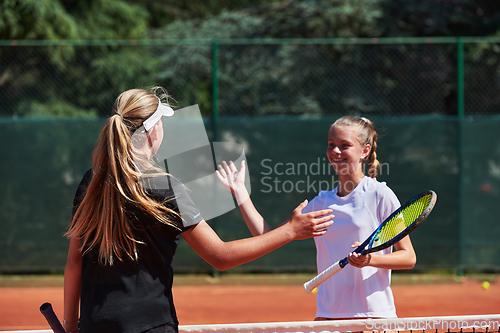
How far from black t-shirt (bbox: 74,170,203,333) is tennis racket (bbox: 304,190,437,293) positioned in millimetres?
672

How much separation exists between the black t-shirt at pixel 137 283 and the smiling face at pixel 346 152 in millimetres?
976

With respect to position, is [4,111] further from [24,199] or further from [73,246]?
[73,246]

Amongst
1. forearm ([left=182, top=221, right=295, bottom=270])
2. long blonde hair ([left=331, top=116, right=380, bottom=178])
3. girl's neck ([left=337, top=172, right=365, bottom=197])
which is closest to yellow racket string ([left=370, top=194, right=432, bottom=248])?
girl's neck ([left=337, top=172, right=365, bottom=197])

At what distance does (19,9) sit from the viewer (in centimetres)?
902

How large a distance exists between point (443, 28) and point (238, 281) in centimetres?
632

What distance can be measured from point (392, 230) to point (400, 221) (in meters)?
0.06

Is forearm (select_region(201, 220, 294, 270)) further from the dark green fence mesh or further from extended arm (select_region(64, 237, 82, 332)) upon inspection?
the dark green fence mesh

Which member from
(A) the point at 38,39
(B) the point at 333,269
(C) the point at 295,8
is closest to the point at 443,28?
(C) the point at 295,8

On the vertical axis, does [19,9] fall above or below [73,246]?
above

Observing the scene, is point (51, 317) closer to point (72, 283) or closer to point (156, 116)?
point (72, 283)

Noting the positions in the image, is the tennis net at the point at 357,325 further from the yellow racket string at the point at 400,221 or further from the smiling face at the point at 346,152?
the smiling face at the point at 346,152

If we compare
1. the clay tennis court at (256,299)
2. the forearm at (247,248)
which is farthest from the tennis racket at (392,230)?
the clay tennis court at (256,299)

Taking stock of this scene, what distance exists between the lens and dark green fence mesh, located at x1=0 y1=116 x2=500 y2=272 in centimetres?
607

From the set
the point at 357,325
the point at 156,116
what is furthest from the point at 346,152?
the point at 156,116
